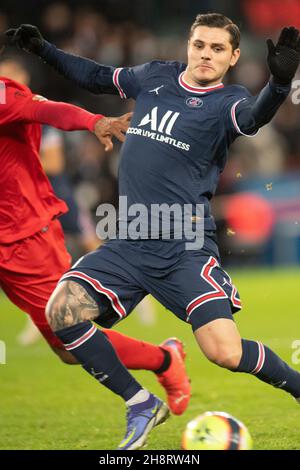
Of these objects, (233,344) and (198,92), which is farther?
(198,92)

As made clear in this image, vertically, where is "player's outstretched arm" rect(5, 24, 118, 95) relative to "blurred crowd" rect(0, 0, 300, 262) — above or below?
above

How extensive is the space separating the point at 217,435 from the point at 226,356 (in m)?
0.45

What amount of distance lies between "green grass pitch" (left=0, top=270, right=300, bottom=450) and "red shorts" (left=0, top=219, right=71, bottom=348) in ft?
1.83

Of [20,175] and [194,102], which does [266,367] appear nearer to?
[194,102]

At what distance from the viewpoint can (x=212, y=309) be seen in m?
4.82

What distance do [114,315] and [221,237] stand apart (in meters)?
9.58

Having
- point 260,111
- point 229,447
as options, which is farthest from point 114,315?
point 260,111

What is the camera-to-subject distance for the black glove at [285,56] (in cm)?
459

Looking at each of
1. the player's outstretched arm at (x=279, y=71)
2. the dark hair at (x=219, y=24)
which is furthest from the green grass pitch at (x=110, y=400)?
the dark hair at (x=219, y=24)

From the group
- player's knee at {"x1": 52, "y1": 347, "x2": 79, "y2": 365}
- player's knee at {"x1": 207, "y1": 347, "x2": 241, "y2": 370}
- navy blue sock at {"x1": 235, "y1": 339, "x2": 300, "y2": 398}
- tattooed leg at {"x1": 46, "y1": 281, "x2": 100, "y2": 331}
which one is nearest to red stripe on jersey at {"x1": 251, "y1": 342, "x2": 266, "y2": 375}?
navy blue sock at {"x1": 235, "y1": 339, "x2": 300, "y2": 398}

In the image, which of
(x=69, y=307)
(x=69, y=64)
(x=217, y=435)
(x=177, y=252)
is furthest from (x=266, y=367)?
(x=69, y=64)

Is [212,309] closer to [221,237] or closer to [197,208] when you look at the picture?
[197,208]

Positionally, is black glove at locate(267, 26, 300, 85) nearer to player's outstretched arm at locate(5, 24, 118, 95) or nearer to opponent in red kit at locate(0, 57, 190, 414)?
player's outstretched arm at locate(5, 24, 118, 95)

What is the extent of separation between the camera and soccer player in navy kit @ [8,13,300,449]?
483 centimetres
